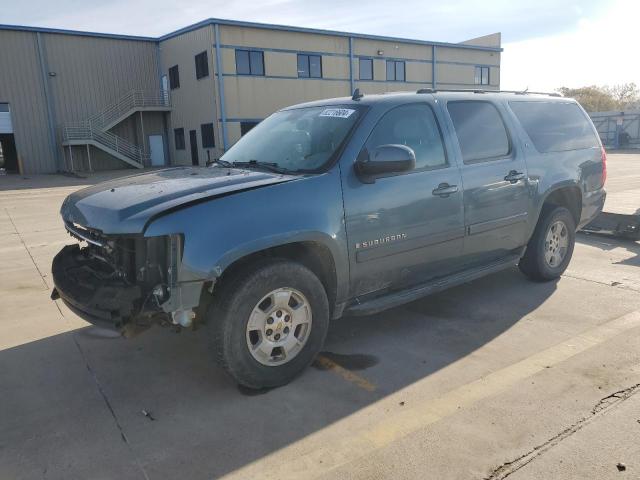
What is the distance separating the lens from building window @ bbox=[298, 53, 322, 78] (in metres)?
29.7

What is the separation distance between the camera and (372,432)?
2984 millimetres

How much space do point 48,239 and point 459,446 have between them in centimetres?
803

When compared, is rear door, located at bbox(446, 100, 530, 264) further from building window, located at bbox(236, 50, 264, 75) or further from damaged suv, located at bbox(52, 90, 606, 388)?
building window, located at bbox(236, 50, 264, 75)

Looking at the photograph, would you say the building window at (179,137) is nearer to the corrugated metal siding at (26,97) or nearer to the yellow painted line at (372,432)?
the corrugated metal siding at (26,97)

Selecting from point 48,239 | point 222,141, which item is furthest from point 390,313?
point 222,141

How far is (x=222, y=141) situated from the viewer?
27672 mm

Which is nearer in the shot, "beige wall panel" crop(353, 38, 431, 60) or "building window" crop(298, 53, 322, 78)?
"building window" crop(298, 53, 322, 78)

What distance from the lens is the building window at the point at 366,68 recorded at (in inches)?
1264

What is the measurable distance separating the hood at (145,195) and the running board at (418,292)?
44.4 inches

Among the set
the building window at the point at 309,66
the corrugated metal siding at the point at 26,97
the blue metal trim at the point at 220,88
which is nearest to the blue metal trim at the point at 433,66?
the building window at the point at 309,66

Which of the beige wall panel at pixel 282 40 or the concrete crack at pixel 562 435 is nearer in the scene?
the concrete crack at pixel 562 435

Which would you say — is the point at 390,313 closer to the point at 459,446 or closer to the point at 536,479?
the point at 459,446

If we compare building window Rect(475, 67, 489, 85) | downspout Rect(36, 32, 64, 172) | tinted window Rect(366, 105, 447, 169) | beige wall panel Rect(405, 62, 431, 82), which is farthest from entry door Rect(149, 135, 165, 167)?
tinted window Rect(366, 105, 447, 169)

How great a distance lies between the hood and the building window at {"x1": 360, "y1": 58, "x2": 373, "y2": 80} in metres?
29.9
